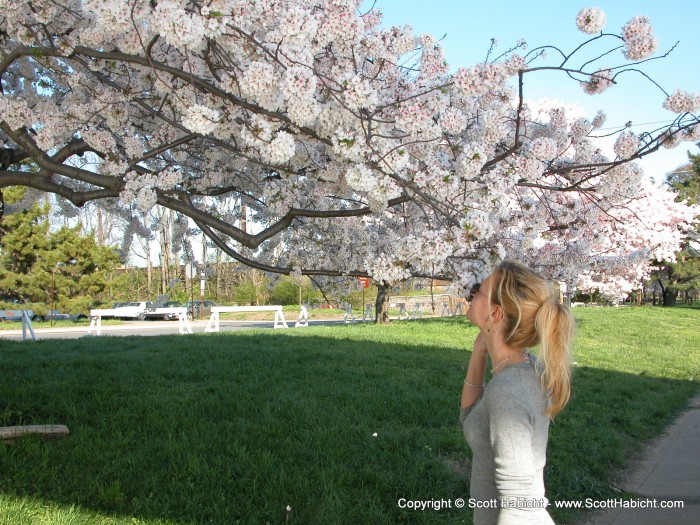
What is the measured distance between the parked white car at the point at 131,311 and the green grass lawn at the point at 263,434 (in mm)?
20028

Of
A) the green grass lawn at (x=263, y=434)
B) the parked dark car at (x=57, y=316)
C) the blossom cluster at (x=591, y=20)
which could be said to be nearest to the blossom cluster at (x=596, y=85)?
the blossom cluster at (x=591, y=20)

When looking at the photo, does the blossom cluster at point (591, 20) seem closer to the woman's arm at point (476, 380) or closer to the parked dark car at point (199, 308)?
the woman's arm at point (476, 380)

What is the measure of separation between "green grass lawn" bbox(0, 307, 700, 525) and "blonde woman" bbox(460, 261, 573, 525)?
1914mm

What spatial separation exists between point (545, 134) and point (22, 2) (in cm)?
484

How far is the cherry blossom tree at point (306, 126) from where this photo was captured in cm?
363

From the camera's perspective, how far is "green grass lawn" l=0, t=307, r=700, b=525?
3.68 metres

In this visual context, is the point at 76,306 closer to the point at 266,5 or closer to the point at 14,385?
the point at 14,385

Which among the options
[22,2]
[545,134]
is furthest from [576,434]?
[22,2]

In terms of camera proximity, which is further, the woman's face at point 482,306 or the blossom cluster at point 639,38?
the blossom cluster at point 639,38

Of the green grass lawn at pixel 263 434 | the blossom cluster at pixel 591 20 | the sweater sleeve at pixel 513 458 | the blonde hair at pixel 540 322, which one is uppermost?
the blossom cluster at pixel 591 20

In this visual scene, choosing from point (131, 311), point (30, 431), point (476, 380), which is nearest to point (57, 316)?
point (131, 311)

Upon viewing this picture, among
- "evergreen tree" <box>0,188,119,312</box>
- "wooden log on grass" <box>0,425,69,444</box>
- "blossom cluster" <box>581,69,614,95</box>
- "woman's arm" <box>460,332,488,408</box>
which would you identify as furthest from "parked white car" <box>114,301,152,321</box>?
"woman's arm" <box>460,332,488,408</box>

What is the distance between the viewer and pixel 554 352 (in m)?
1.92

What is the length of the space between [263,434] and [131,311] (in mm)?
26442
